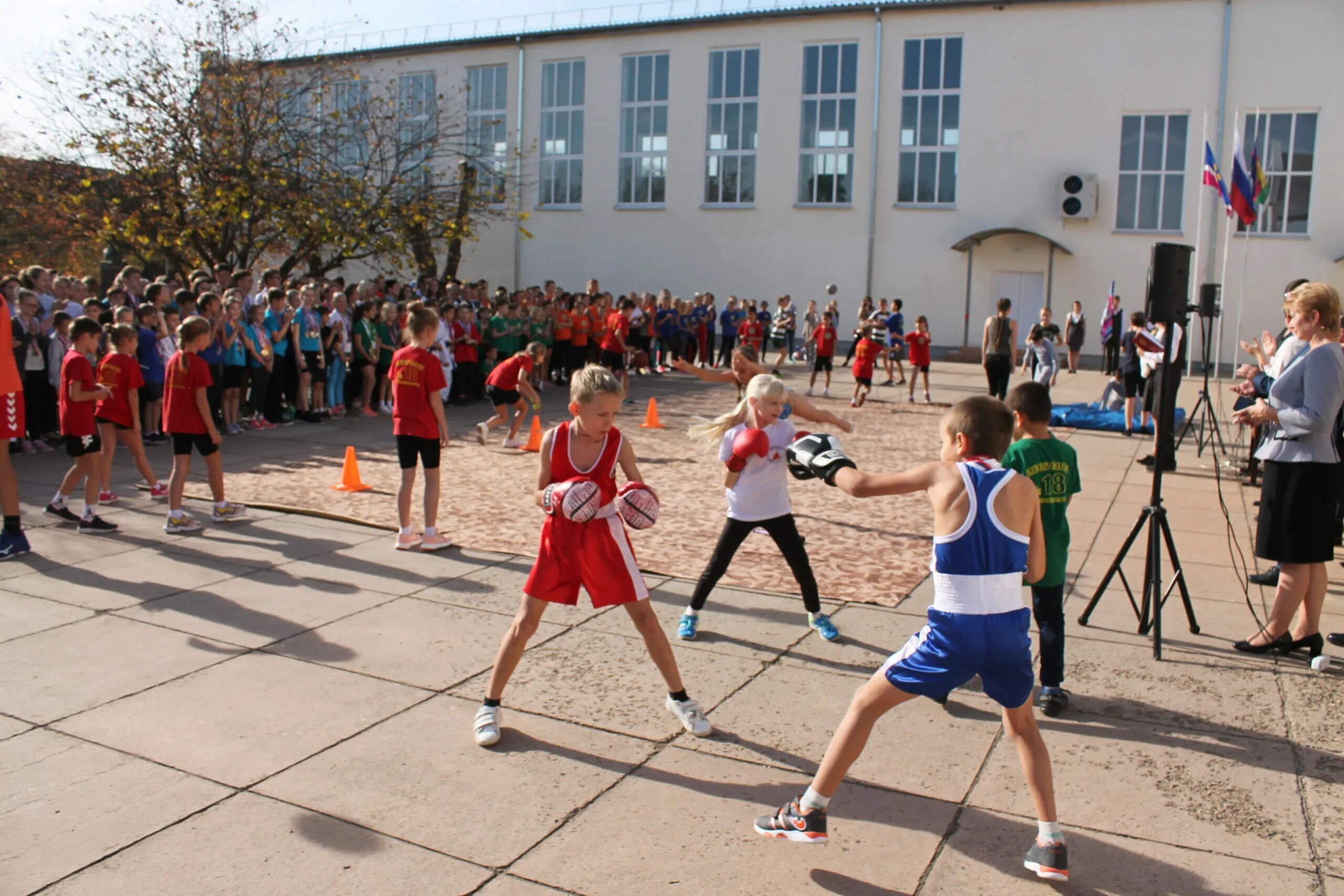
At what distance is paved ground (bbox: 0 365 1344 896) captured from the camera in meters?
3.44

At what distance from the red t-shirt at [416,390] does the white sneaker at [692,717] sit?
3678mm

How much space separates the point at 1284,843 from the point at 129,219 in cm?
1794

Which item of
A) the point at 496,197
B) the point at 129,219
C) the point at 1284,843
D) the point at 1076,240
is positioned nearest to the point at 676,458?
the point at 1284,843

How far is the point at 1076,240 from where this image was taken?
32000mm

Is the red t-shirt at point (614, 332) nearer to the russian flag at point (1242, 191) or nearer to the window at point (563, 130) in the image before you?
the russian flag at point (1242, 191)

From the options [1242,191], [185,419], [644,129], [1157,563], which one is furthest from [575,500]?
[644,129]

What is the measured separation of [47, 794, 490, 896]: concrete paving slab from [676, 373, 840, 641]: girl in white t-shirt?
249 cm

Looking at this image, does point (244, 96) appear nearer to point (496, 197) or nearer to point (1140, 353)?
point (496, 197)

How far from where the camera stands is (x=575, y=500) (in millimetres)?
4250

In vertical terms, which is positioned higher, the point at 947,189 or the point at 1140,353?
the point at 947,189

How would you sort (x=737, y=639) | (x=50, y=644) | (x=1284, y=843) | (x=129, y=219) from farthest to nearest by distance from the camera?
(x=129, y=219) → (x=737, y=639) → (x=50, y=644) → (x=1284, y=843)

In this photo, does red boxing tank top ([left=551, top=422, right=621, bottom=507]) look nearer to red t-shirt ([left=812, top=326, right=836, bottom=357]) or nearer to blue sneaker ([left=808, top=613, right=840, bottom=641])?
blue sneaker ([left=808, top=613, right=840, bottom=641])

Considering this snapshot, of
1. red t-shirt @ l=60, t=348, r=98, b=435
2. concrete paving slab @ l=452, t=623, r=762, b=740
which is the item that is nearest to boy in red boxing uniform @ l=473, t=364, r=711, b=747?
concrete paving slab @ l=452, t=623, r=762, b=740

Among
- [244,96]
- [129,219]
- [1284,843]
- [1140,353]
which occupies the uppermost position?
[244,96]
